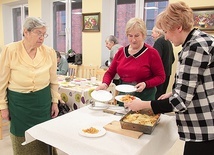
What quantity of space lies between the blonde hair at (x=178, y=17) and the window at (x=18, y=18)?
245 inches

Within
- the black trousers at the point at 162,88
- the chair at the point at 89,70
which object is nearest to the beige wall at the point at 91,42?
the chair at the point at 89,70

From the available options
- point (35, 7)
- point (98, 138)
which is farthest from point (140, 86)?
point (35, 7)

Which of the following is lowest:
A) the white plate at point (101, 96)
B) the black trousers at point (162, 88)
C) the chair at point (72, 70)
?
the black trousers at point (162, 88)

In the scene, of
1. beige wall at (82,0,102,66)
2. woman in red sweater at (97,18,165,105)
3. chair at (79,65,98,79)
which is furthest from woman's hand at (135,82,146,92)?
beige wall at (82,0,102,66)

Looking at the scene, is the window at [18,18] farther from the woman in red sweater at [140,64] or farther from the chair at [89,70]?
the woman in red sweater at [140,64]

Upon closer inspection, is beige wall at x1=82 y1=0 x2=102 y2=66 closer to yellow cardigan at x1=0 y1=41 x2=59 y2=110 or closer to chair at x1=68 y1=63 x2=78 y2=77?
chair at x1=68 y1=63 x2=78 y2=77

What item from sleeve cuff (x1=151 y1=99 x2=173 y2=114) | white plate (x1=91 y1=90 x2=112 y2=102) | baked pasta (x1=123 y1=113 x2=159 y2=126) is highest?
sleeve cuff (x1=151 y1=99 x2=173 y2=114)

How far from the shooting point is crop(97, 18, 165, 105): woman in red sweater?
5.49 ft

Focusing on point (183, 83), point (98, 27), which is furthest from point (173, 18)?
point (98, 27)

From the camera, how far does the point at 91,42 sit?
4426 millimetres

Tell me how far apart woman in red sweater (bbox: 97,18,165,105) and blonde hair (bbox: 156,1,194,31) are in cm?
62

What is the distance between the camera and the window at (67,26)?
4.99 metres

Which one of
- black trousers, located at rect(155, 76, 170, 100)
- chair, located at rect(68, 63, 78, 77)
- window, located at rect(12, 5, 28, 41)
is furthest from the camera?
window, located at rect(12, 5, 28, 41)

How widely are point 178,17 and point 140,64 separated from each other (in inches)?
27.7
